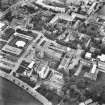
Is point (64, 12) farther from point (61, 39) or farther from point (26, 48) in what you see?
point (26, 48)

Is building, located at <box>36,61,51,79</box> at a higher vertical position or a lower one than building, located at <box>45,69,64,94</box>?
higher

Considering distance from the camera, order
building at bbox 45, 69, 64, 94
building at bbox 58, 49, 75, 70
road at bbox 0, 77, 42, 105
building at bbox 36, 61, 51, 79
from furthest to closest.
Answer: building at bbox 58, 49, 75, 70 < building at bbox 36, 61, 51, 79 < building at bbox 45, 69, 64, 94 < road at bbox 0, 77, 42, 105

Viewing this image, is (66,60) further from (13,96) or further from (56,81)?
(13,96)

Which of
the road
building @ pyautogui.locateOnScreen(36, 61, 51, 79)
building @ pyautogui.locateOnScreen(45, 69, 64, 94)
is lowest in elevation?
the road

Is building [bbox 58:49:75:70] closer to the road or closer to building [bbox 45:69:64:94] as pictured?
building [bbox 45:69:64:94]

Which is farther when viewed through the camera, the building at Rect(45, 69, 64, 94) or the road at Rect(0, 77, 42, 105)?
the building at Rect(45, 69, 64, 94)

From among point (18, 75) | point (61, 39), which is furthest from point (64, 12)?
point (18, 75)

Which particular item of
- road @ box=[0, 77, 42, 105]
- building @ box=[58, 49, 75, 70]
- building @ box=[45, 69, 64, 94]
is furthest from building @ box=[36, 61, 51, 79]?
road @ box=[0, 77, 42, 105]

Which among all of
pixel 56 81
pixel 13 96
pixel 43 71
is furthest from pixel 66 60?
pixel 13 96

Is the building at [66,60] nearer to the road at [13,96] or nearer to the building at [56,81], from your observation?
the building at [56,81]
